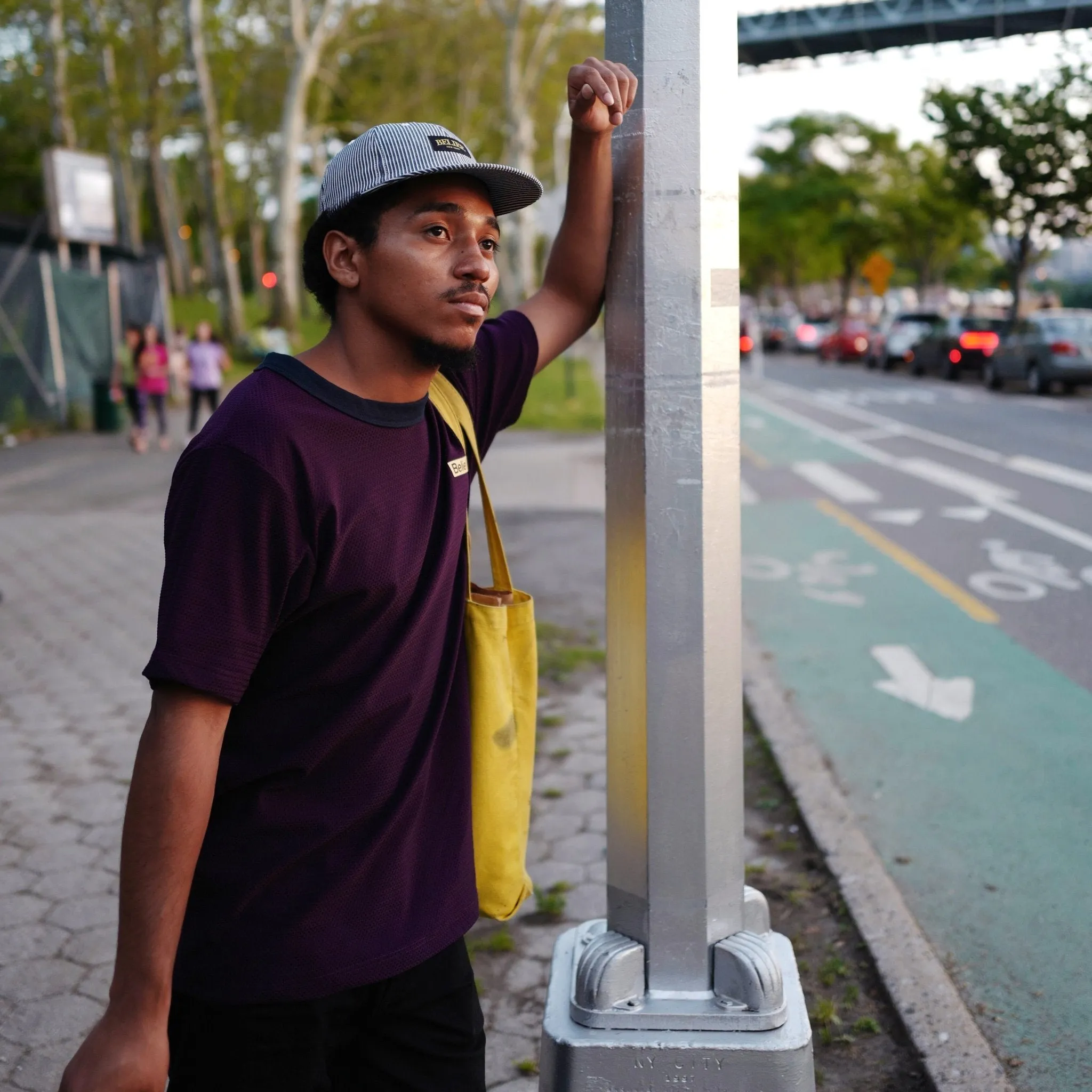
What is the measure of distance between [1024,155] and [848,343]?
10948 millimetres

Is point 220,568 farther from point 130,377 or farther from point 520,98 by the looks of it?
point 520,98

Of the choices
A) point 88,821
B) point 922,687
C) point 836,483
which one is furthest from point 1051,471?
point 88,821

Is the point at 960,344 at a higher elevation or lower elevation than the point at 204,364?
lower

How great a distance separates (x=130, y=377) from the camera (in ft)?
70.4

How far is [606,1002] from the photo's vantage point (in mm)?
2211

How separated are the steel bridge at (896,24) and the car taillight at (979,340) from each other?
75.2 ft

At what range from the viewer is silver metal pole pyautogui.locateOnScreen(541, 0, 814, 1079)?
7.11ft

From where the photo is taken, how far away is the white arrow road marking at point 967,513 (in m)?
11.6

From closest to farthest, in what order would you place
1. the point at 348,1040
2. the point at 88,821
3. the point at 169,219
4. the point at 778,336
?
the point at 348,1040 < the point at 88,821 < the point at 169,219 < the point at 778,336

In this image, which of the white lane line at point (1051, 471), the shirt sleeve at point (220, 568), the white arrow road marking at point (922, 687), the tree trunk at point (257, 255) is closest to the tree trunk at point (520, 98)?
the tree trunk at point (257, 255)

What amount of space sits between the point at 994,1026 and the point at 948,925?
0.63 metres

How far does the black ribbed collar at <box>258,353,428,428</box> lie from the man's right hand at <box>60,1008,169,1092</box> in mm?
901

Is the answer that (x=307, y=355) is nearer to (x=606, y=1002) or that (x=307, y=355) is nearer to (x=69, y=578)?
(x=606, y=1002)

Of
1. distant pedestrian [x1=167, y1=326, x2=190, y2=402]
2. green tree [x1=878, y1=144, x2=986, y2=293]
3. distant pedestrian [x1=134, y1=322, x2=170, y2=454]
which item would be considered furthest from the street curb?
green tree [x1=878, y1=144, x2=986, y2=293]
